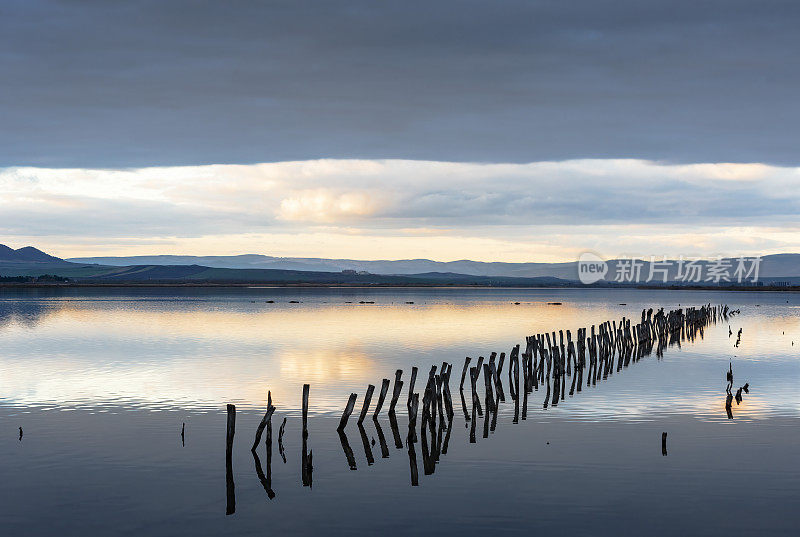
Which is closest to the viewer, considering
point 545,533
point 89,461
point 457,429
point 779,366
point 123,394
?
point 545,533

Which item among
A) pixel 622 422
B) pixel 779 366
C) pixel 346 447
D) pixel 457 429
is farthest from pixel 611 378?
pixel 346 447

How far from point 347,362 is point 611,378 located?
11988 millimetres

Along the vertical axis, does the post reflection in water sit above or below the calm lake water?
above

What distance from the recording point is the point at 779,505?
1451cm

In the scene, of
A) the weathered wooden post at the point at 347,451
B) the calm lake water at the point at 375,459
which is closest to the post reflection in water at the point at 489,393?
the weathered wooden post at the point at 347,451

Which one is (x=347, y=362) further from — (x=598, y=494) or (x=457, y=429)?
(x=598, y=494)

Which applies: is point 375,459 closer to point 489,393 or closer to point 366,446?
point 366,446

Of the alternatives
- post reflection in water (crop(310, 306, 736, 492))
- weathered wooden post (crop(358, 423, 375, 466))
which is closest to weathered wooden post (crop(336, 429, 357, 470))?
post reflection in water (crop(310, 306, 736, 492))

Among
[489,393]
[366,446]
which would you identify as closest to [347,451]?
[366,446]

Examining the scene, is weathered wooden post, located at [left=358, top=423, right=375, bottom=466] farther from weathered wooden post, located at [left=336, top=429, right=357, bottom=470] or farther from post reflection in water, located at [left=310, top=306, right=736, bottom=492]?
weathered wooden post, located at [left=336, top=429, right=357, bottom=470]

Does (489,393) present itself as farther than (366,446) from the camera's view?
Yes

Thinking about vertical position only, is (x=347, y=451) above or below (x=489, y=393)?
below

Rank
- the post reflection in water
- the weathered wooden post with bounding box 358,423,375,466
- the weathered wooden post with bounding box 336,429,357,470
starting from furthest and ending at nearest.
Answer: the post reflection in water < the weathered wooden post with bounding box 358,423,375,466 < the weathered wooden post with bounding box 336,429,357,470

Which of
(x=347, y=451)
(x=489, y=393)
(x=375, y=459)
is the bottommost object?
(x=375, y=459)
